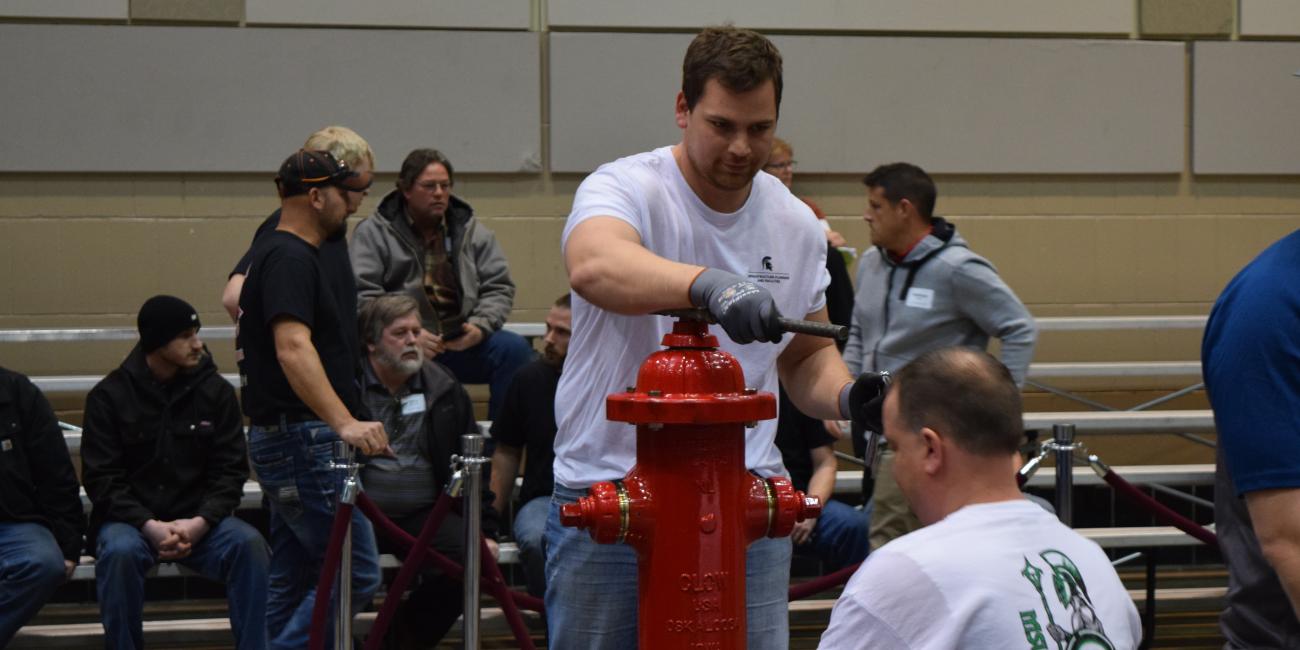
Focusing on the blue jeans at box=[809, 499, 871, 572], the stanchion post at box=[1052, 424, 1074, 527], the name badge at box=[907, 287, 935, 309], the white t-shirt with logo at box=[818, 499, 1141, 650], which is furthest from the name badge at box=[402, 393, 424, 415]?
the white t-shirt with logo at box=[818, 499, 1141, 650]

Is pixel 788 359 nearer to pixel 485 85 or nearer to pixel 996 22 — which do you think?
pixel 485 85

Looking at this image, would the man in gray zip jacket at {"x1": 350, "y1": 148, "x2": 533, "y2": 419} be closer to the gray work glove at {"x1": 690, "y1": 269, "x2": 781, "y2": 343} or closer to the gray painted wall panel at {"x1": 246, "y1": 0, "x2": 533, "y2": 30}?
the gray painted wall panel at {"x1": 246, "y1": 0, "x2": 533, "y2": 30}

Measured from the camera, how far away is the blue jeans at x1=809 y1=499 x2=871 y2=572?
5676mm

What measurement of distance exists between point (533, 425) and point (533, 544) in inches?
19.9

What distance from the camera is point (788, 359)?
303 centimetres

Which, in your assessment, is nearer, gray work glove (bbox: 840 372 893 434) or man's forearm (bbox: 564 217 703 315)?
man's forearm (bbox: 564 217 703 315)

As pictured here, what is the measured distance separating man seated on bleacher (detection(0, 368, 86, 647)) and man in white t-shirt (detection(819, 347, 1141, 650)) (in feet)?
12.8

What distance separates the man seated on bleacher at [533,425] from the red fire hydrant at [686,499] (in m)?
3.29

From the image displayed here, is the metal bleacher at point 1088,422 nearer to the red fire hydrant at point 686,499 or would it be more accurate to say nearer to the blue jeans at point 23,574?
the blue jeans at point 23,574

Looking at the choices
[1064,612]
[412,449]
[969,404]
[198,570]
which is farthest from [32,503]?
[1064,612]

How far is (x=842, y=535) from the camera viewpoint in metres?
5.69

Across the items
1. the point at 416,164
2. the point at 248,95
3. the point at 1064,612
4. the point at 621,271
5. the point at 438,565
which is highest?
Answer: the point at 248,95

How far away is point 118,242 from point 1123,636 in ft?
20.4

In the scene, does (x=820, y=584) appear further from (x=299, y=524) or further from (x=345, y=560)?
(x=299, y=524)
